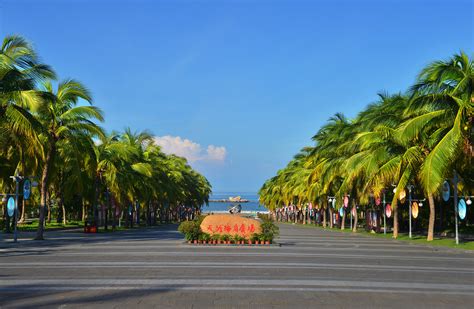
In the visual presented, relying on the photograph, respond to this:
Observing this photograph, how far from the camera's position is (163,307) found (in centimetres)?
909

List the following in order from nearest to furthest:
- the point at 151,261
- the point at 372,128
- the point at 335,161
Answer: the point at 151,261
the point at 372,128
the point at 335,161

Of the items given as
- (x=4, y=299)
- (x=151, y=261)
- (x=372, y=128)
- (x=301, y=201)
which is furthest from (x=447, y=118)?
(x=301, y=201)

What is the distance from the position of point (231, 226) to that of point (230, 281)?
14.5m

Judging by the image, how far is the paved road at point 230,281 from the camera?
32.2 ft

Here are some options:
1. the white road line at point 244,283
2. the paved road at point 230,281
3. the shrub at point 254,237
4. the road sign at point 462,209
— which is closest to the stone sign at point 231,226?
the shrub at point 254,237

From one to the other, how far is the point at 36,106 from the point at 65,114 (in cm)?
575

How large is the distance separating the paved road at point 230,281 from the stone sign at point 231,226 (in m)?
6.98

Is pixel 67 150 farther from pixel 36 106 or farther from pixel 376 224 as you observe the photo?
pixel 376 224

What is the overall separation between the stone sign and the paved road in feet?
22.9

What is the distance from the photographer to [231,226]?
2694 cm

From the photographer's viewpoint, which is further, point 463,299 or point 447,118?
point 447,118

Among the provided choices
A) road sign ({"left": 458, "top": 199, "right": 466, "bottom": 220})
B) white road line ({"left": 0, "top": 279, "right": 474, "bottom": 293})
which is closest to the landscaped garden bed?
road sign ({"left": 458, "top": 199, "right": 466, "bottom": 220})

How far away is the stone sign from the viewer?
26.8 m

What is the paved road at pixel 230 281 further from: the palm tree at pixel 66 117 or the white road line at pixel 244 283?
the palm tree at pixel 66 117
